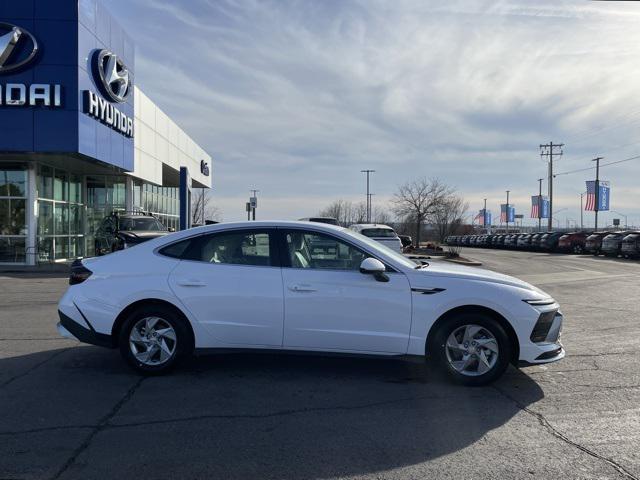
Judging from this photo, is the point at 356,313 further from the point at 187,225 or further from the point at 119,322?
the point at 187,225

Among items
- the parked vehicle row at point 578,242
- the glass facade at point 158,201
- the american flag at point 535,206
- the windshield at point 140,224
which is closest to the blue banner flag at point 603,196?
the parked vehicle row at point 578,242

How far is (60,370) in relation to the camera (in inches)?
232

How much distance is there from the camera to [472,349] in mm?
5371

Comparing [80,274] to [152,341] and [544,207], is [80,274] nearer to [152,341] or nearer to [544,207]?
[152,341]

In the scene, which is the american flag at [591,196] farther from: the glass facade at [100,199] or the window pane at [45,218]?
the window pane at [45,218]

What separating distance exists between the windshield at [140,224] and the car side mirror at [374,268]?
1546cm

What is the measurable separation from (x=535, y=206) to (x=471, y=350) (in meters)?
76.8

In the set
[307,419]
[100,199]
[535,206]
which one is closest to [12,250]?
[100,199]

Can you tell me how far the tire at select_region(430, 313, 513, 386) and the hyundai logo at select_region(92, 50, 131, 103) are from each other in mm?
18297

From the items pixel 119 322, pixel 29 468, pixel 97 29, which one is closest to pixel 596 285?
pixel 119 322

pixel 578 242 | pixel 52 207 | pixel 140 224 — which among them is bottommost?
pixel 578 242

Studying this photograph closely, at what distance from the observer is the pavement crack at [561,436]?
3592mm

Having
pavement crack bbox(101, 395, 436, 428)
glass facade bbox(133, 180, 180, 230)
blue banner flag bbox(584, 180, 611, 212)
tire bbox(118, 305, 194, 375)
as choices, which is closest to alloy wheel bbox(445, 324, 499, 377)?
pavement crack bbox(101, 395, 436, 428)

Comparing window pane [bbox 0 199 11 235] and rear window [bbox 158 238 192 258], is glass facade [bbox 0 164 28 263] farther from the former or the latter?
rear window [bbox 158 238 192 258]
